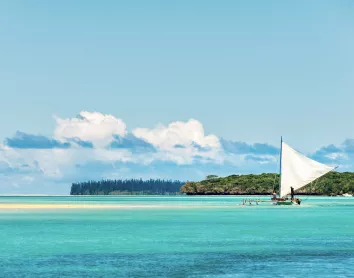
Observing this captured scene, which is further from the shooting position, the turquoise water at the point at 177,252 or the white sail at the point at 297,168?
the white sail at the point at 297,168

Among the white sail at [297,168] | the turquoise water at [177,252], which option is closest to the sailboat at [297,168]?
the white sail at [297,168]

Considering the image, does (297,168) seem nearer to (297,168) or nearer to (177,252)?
(297,168)

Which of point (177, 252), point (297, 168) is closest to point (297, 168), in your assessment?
point (297, 168)

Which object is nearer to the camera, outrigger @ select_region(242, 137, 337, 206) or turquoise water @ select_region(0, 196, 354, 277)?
turquoise water @ select_region(0, 196, 354, 277)

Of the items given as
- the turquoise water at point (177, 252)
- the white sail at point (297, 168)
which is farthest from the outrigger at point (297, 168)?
the turquoise water at point (177, 252)

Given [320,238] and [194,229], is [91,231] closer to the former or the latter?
[194,229]

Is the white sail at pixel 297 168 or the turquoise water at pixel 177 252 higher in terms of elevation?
the white sail at pixel 297 168

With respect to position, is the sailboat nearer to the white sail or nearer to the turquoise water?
the white sail

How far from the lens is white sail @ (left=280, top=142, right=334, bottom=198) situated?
14375 centimetres

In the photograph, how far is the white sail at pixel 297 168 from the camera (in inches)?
5659

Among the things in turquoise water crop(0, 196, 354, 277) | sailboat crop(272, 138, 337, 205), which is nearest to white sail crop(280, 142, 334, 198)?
sailboat crop(272, 138, 337, 205)

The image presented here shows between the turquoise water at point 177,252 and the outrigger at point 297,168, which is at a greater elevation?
the outrigger at point 297,168

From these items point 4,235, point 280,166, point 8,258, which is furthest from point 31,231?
point 280,166

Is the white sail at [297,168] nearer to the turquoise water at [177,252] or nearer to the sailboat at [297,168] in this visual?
the sailboat at [297,168]
